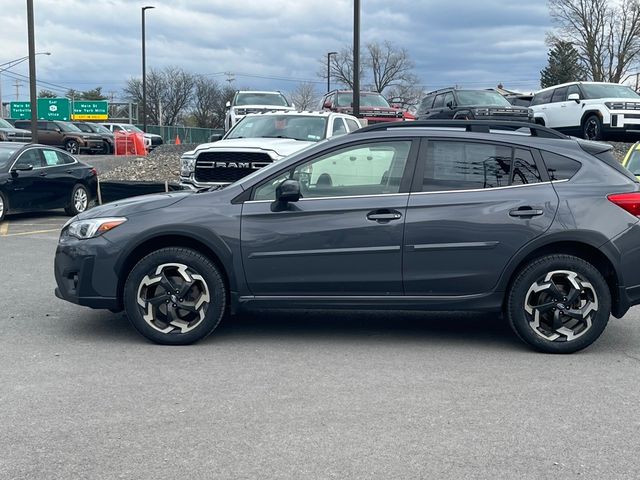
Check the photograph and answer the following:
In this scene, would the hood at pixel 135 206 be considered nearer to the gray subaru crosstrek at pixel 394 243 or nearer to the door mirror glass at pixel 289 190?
the gray subaru crosstrek at pixel 394 243

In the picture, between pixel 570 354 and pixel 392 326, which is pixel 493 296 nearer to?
pixel 570 354

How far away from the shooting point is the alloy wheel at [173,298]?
595 centimetres

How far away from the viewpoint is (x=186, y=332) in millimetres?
5977

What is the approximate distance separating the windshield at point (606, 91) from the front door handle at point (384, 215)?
1678 cm

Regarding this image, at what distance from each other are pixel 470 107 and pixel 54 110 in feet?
151

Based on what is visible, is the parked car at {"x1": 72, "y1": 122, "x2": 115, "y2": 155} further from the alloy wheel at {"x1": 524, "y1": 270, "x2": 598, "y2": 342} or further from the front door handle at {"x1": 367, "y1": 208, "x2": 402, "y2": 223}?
the alloy wheel at {"x1": 524, "y1": 270, "x2": 598, "y2": 342}

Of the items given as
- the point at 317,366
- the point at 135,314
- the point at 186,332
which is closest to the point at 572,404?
the point at 317,366

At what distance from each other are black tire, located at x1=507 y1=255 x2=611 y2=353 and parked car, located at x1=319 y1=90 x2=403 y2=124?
1808 cm

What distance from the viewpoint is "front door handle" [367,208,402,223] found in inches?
232

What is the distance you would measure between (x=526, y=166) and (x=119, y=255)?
129 inches

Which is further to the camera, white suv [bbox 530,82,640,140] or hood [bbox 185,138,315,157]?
white suv [bbox 530,82,640,140]

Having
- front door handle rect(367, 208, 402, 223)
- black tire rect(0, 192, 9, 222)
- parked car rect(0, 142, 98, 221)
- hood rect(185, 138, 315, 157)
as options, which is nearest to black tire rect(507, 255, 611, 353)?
front door handle rect(367, 208, 402, 223)

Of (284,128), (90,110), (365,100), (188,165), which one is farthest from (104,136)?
(188,165)

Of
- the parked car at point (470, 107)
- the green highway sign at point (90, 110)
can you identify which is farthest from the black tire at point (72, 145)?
the green highway sign at point (90, 110)
